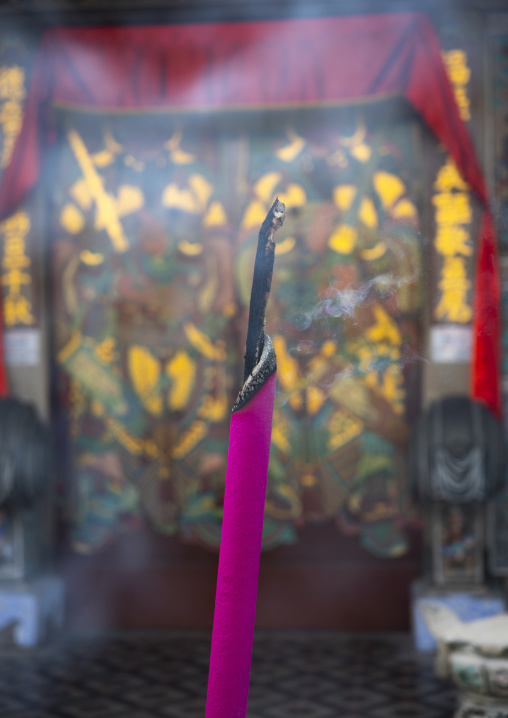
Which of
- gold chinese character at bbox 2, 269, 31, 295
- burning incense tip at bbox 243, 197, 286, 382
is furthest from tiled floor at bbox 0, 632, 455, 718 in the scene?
burning incense tip at bbox 243, 197, 286, 382

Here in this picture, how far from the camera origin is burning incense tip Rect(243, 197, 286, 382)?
1148 mm

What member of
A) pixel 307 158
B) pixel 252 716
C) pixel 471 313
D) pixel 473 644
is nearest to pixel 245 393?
pixel 473 644

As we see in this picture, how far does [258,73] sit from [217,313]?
1399mm

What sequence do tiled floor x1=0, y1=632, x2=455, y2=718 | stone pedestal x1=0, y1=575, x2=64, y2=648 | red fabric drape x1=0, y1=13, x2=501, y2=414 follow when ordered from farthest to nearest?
stone pedestal x1=0, y1=575, x2=64, y2=648
red fabric drape x1=0, y1=13, x2=501, y2=414
tiled floor x1=0, y1=632, x2=455, y2=718

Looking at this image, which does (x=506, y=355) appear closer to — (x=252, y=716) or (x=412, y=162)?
(x=412, y=162)

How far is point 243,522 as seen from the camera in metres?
1.15

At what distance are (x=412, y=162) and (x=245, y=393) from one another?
13.1 feet

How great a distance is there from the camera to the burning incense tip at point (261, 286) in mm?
1148

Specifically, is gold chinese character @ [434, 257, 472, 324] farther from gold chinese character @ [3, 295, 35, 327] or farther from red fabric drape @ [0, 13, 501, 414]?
gold chinese character @ [3, 295, 35, 327]

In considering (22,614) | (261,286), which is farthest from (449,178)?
(261,286)

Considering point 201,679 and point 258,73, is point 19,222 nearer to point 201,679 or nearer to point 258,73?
point 258,73

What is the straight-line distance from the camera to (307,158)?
4930 mm

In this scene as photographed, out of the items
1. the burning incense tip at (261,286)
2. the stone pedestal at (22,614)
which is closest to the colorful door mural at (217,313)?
the stone pedestal at (22,614)

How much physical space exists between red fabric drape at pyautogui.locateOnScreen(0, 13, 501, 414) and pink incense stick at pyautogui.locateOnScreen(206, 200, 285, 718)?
136 inches
